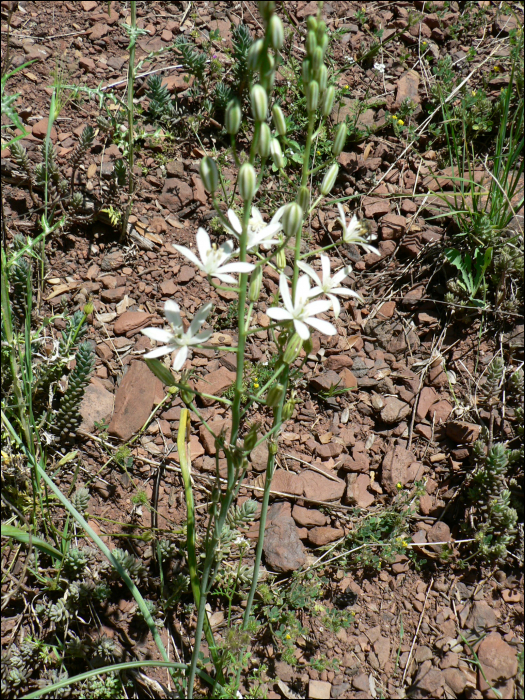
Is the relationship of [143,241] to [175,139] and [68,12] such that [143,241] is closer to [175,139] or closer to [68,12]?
[175,139]

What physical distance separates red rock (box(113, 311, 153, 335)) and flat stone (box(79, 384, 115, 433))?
1.12ft

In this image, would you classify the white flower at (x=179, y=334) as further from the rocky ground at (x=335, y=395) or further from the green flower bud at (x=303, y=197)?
the rocky ground at (x=335, y=395)

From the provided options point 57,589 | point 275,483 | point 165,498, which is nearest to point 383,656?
point 275,483

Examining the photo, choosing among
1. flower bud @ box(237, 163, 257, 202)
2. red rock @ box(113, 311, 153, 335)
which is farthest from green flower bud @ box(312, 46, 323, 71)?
red rock @ box(113, 311, 153, 335)

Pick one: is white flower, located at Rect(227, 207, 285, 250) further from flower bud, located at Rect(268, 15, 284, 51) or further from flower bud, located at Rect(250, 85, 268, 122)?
flower bud, located at Rect(268, 15, 284, 51)

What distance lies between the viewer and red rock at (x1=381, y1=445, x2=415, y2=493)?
2.64 meters

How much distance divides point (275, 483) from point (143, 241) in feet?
5.16

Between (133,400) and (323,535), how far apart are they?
1109mm

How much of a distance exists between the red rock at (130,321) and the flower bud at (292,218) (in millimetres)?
1630

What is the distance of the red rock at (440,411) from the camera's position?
2.82 m

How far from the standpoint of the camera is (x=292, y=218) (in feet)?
4.77

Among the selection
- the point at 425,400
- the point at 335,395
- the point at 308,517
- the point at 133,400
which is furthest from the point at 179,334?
the point at 425,400

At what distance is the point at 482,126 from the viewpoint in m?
3.41

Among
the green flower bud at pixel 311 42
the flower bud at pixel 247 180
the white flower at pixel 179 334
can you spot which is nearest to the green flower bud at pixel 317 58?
the green flower bud at pixel 311 42
